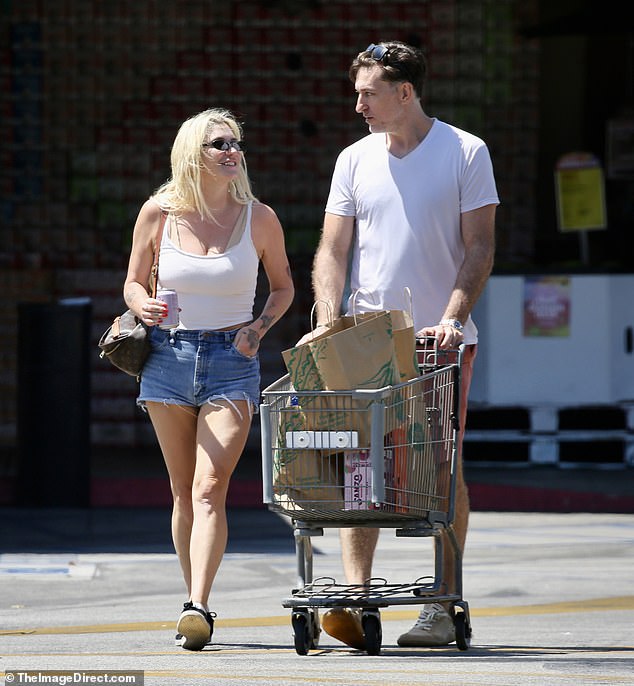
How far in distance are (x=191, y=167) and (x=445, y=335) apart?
1206 millimetres

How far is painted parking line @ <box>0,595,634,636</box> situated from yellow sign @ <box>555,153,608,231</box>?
6.29m

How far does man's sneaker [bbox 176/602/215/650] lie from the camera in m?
6.14

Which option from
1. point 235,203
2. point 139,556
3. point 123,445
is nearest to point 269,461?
point 235,203

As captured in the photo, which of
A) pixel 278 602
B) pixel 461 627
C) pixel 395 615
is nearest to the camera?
pixel 461 627

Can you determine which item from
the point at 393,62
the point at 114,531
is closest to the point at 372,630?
the point at 393,62

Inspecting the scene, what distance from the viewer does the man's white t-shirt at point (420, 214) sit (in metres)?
6.50

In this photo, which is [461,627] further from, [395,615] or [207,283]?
[207,283]

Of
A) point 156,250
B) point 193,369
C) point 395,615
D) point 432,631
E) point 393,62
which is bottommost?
point 395,615

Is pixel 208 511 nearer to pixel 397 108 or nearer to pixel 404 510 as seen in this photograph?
pixel 404 510

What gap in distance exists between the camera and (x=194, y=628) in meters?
6.14

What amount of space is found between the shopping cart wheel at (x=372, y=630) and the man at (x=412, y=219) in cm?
35

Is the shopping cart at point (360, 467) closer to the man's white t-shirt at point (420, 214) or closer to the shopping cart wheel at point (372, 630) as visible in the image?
the shopping cart wheel at point (372, 630)

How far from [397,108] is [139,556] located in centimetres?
376

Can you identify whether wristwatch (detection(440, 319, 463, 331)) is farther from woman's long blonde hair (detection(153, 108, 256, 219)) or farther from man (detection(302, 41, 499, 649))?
woman's long blonde hair (detection(153, 108, 256, 219))
